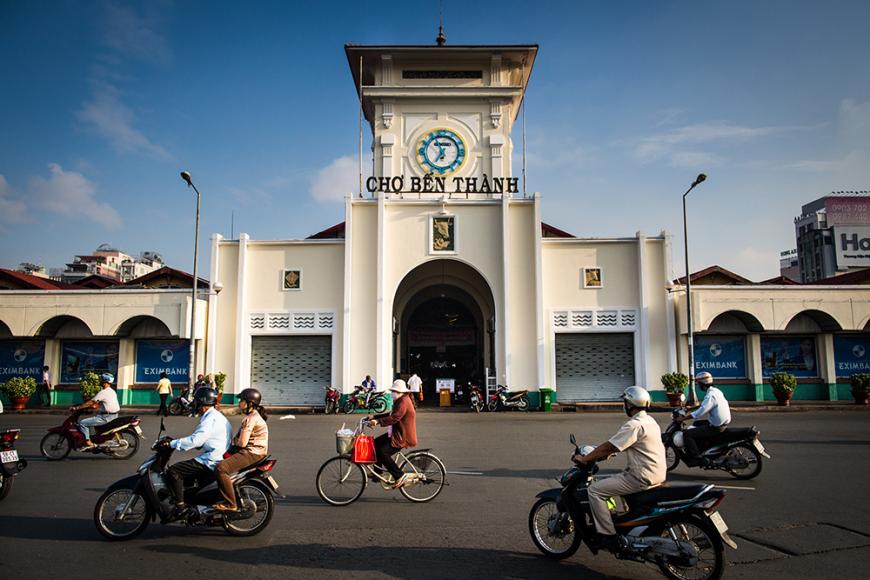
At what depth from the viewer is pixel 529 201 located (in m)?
25.1

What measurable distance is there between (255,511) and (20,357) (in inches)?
971

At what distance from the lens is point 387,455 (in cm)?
819

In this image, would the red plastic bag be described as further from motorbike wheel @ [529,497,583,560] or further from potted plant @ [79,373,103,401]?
potted plant @ [79,373,103,401]

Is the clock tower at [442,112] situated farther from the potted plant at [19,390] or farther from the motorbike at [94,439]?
the motorbike at [94,439]

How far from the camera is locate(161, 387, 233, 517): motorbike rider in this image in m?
6.57

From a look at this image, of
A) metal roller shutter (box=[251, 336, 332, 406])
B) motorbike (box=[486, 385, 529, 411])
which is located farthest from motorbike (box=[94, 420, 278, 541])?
metal roller shutter (box=[251, 336, 332, 406])

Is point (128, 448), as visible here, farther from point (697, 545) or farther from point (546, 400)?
point (546, 400)

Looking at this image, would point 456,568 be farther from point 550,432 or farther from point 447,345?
point 447,345

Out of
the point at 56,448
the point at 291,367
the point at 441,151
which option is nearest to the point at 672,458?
the point at 56,448

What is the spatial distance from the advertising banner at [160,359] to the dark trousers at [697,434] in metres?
21.0

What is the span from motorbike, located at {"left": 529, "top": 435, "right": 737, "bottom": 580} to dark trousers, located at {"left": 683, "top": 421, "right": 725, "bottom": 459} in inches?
197

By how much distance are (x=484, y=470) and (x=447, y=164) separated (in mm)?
20372

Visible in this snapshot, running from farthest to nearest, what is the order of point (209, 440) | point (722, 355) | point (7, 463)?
point (722, 355), point (7, 463), point (209, 440)

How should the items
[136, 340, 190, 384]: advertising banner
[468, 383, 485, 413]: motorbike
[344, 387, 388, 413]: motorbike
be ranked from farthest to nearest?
[136, 340, 190, 384]: advertising banner, [468, 383, 485, 413]: motorbike, [344, 387, 388, 413]: motorbike
